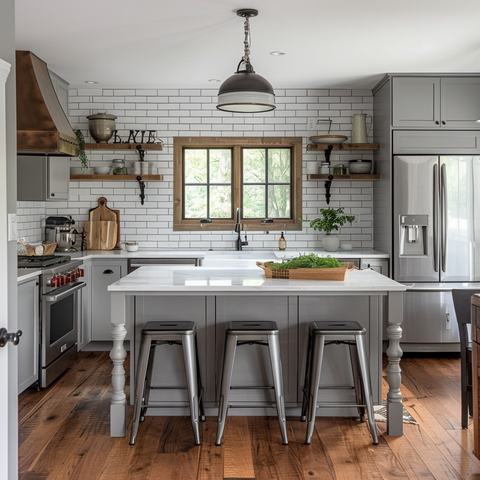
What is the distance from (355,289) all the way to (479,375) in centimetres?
85

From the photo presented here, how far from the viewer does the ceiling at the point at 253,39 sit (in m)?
3.92

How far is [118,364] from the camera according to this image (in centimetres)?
350

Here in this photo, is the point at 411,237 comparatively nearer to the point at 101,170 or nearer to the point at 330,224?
the point at 330,224

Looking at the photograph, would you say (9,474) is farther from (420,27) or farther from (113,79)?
(113,79)

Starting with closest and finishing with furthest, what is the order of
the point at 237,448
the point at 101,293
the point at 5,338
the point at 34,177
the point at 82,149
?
the point at 5,338, the point at 237,448, the point at 34,177, the point at 101,293, the point at 82,149

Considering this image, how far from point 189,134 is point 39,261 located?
244cm

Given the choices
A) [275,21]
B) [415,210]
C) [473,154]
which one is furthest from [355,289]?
[473,154]

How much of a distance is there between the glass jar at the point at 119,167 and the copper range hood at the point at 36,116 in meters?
1.25

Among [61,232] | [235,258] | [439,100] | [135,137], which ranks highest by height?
[439,100]

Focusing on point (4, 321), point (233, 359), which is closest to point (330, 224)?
point (233, 359)

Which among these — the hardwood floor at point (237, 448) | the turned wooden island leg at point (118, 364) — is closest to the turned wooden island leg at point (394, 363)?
the hardwood floor at point (237, 448)

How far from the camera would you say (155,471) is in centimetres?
307

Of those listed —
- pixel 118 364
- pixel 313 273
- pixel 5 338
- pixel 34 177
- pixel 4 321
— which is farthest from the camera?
pixel 34 177

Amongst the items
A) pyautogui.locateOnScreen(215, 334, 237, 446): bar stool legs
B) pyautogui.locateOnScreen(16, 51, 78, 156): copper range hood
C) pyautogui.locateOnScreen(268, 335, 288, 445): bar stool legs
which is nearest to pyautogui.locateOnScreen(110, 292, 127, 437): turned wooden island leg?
pyautogui.locateOnScreen(215, 334, 237, 446): bar stool legs
